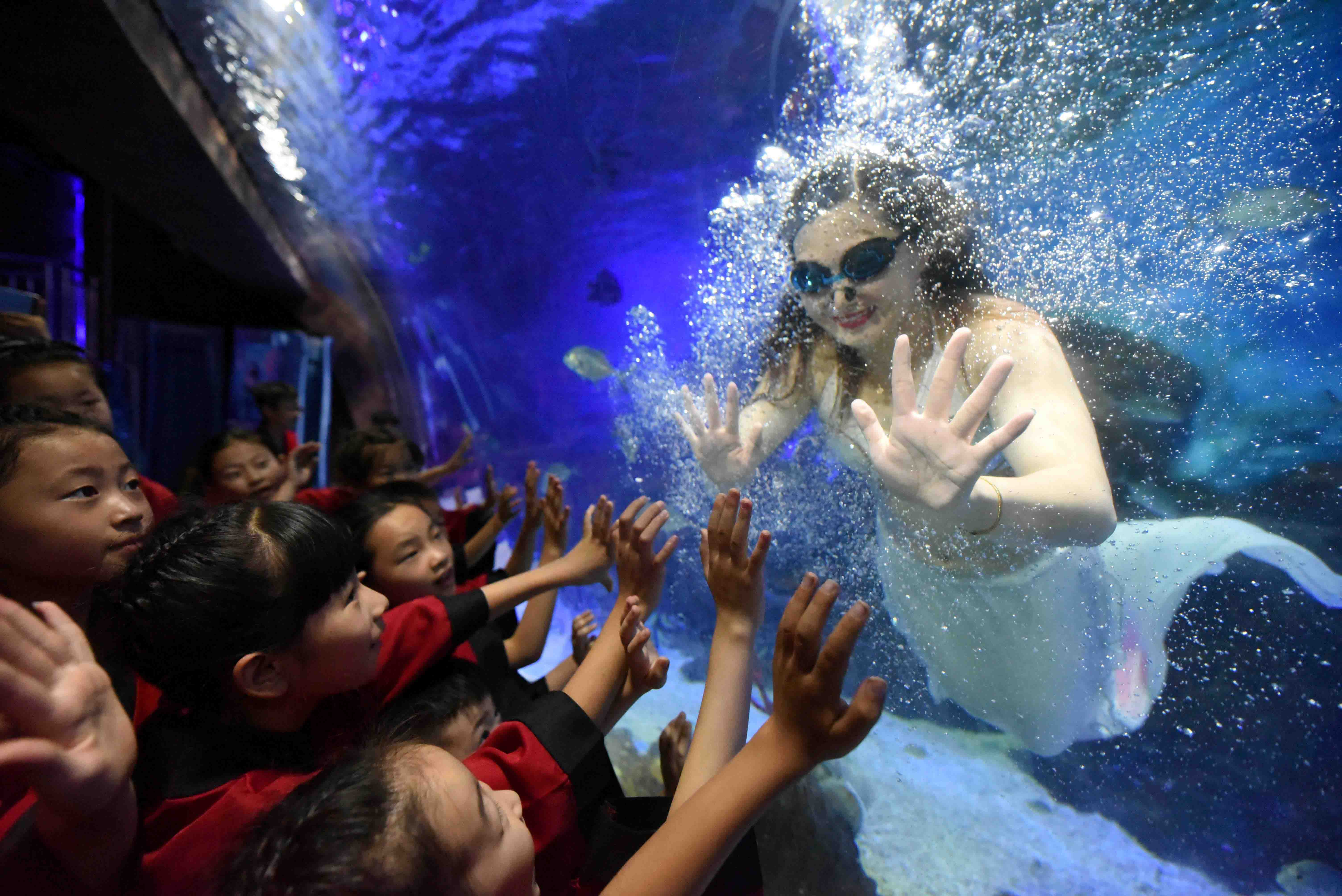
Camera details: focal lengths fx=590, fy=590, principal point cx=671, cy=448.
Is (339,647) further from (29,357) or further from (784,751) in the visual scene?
(29,357)

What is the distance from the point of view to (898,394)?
4.96 ft

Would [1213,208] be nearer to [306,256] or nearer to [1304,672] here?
[1304,672]

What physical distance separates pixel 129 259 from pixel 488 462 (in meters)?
4.56

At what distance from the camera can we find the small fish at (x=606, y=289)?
5.76m

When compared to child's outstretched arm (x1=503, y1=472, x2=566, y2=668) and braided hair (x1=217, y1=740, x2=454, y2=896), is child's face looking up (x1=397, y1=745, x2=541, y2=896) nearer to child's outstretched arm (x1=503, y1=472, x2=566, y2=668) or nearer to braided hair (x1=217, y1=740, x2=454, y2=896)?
braided hair (x1=217, y1=740, x2=454, y2=896)

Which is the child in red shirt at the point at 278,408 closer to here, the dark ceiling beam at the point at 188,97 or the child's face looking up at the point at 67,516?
Answer: the dark ceiling beam at the point at 188,97

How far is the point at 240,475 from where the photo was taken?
2.95 metres

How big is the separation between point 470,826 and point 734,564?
75 cm

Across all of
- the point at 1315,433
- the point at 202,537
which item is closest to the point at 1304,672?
the point at 1315,433

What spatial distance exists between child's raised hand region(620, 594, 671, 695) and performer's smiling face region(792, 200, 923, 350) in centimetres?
132

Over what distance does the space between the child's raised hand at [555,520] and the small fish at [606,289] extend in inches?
147

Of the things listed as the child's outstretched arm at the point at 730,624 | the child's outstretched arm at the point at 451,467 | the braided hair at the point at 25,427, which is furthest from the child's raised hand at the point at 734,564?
the child's outstretched arm at the point at 451,467

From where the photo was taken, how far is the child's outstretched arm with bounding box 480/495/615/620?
73.6 inches

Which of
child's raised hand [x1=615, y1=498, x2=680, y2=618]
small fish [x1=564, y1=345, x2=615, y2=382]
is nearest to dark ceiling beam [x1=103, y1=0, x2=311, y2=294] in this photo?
small fish [x1=564, y1=345, x2=615, y2=382]
